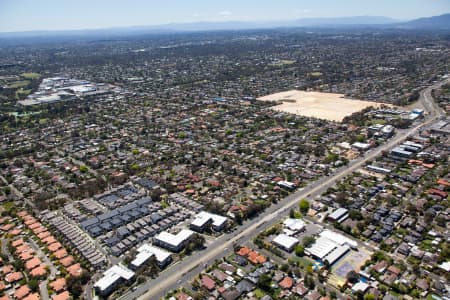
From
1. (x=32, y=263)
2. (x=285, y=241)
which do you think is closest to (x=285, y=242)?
(x=285, y=241)

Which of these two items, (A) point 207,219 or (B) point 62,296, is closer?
(B) point 62,296

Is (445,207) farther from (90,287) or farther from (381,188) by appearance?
(90,287)

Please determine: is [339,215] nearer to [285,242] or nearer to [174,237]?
[285,242]

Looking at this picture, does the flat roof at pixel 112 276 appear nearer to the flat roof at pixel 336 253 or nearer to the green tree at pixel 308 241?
the green tree at pixel 308 241

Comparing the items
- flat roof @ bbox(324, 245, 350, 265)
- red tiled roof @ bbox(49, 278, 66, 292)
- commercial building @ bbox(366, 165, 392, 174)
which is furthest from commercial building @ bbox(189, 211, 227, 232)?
commercial building @ bbox(366, 165, 392, 174)

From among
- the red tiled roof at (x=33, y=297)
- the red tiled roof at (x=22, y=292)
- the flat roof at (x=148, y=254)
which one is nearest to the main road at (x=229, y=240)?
the flat roof at (x=148, y=254)

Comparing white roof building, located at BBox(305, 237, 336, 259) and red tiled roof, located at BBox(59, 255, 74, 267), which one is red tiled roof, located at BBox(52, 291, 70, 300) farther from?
white roof building, located at BBox(305, 237, 336, 259)

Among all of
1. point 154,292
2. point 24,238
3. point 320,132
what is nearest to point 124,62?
point 320,132
